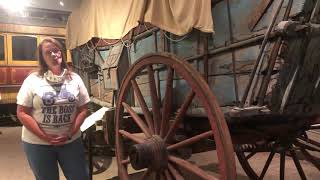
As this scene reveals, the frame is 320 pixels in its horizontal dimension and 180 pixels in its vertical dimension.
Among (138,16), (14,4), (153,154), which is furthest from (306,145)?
(14,4)

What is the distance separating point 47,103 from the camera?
9.19 ft

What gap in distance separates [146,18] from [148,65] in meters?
0.46

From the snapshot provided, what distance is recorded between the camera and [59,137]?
2.86 meters

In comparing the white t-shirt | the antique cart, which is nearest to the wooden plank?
the antique cart

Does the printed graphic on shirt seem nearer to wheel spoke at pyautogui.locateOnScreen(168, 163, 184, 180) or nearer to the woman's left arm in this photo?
the woman's left arm

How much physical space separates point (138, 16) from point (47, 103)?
109 cm

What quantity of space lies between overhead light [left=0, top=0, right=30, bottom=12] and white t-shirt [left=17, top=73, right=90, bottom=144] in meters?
8.09

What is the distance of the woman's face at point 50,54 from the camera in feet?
9.52

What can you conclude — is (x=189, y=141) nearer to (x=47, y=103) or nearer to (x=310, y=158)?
(x=47, y=103)

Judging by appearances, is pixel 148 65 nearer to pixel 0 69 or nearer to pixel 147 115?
pixel 147 115

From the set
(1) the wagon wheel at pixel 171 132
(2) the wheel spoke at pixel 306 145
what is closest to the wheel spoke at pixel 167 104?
(1) the wagon wheel at pixel 171 132

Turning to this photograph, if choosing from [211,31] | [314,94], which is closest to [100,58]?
[211,31]

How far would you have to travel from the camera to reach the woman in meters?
2.80

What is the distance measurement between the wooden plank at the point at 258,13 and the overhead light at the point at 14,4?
357 inches
